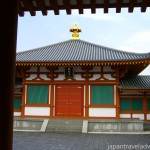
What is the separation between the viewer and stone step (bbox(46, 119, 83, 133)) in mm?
17234

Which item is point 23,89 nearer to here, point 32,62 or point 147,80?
point 32,62

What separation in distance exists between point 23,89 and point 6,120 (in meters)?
17.0

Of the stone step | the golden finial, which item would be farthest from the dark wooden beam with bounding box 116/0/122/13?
the golden finial

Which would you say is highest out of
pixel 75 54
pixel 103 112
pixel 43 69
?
pixel 75 54

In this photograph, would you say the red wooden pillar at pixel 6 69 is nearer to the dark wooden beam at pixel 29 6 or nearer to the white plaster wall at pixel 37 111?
the dark wooden beam at pixel 29 6

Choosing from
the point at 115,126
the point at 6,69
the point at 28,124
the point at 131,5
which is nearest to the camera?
the point at 6,69

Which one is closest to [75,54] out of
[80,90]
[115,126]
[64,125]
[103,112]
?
[80,90]

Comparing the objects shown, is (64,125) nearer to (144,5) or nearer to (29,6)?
(29,6)

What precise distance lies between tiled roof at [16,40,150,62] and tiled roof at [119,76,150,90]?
1.89 metres

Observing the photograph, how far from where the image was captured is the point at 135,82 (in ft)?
66.6

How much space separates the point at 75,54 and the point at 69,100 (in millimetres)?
3665

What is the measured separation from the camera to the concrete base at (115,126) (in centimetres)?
1756

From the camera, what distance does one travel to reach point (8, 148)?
9.55ft

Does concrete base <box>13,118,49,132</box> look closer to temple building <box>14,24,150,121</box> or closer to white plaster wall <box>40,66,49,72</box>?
temple building <box>14,24,150,121</box>
